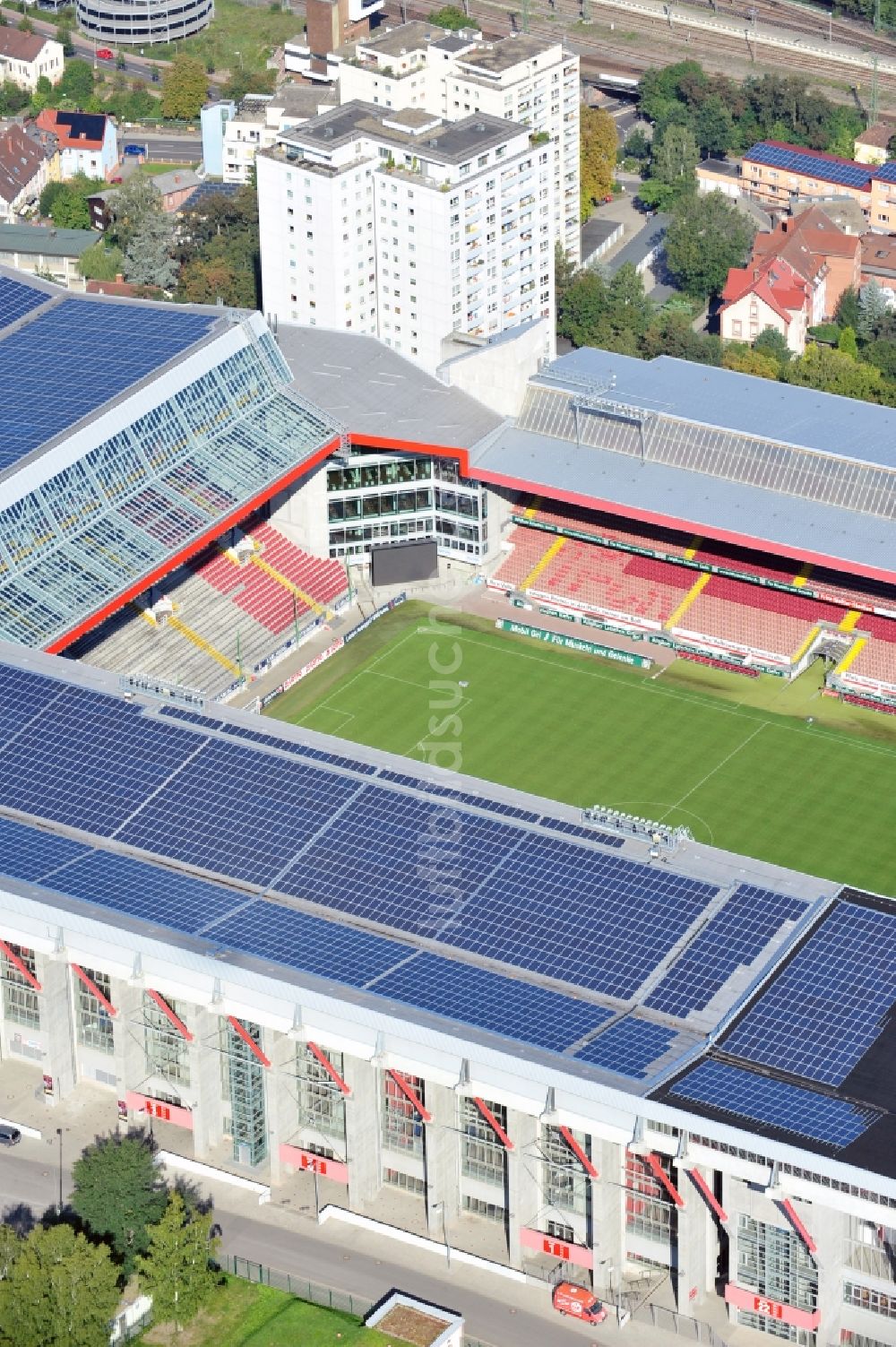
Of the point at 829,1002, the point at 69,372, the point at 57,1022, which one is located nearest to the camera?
the point at 829,1002

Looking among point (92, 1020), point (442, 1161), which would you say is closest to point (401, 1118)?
point (442, 1161)

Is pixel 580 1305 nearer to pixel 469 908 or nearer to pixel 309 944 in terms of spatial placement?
pixel 469 908

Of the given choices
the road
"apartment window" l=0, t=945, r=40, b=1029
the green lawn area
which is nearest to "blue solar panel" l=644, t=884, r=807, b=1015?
the road

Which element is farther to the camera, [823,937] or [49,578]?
[49,578]

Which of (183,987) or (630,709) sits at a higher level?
(183,987)

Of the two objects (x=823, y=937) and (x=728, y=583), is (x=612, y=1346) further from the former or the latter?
(x=728, y=583)

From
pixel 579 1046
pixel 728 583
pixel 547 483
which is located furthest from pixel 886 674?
pixel 579 1046
